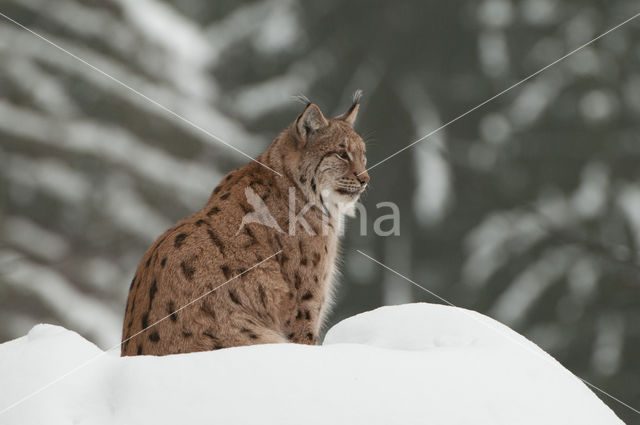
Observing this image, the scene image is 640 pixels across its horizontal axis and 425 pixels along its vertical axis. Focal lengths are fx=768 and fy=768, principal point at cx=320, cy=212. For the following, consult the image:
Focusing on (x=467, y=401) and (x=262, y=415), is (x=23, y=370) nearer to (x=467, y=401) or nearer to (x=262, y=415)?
(x=262, y=415)

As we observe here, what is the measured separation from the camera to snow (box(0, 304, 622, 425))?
1931 mm

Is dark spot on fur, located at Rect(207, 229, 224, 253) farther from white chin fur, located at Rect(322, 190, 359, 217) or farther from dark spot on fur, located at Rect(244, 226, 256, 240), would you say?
white chin fur, located at Rect(322, 190, 359, 217)

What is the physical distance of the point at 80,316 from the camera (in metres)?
5.19

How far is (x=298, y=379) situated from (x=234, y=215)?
140 centimetres

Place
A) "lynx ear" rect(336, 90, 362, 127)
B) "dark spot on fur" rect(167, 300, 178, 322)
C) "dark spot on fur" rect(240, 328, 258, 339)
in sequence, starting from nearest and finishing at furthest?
"dark spot on fur" rect(167, 300, 178, 322) < "dark spot on fur" rect(240, 328, 258, 339) < "lynx ear" rect(336, 90, 362, 127)

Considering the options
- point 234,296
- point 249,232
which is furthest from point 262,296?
point 249,232

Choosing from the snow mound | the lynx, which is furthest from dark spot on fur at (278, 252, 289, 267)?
the snow mound

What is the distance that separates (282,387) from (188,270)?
1118 millimetres

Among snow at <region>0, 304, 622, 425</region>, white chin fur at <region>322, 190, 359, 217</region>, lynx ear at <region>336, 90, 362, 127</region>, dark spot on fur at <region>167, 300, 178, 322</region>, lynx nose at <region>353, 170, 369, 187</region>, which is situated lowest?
snow at <region>0, 304, 622, 425</region>

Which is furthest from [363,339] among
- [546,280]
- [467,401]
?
[546,280]

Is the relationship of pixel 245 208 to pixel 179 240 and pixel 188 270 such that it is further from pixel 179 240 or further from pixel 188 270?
pixel 188 270

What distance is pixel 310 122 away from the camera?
3.71 metres

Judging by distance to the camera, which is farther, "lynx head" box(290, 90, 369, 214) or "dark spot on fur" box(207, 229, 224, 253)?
"lynx head" box(290, 90, 369, 214)

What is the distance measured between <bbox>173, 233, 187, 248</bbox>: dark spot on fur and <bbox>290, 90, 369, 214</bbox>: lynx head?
2.53 ft
